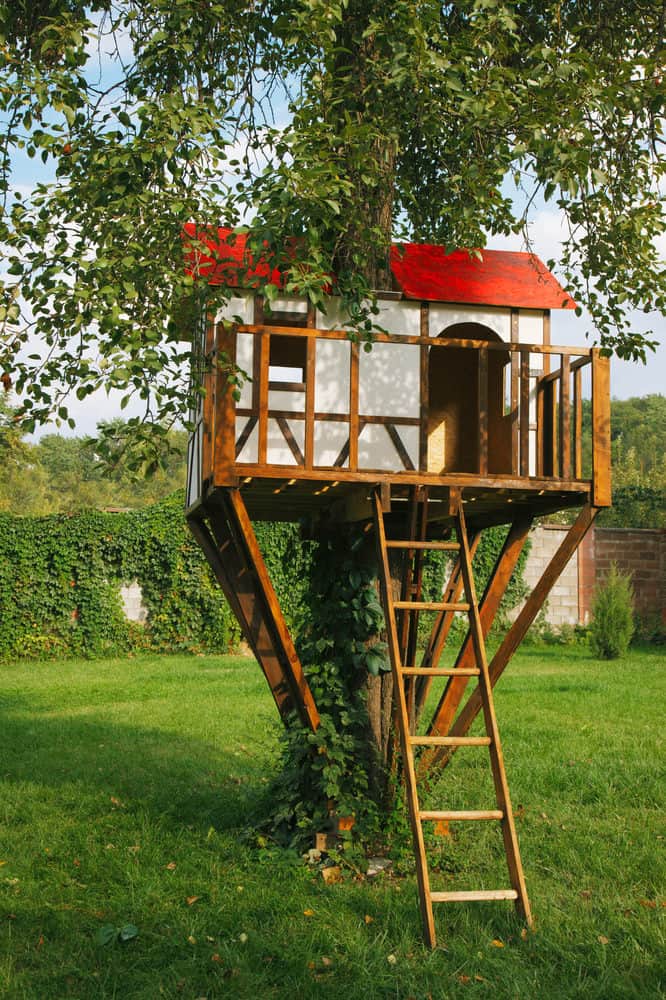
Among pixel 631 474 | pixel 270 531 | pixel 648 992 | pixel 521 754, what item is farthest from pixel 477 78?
pixel 631 474

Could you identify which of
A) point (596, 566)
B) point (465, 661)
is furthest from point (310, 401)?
point (596, 566)

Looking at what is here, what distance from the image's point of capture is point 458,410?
941 centimetres

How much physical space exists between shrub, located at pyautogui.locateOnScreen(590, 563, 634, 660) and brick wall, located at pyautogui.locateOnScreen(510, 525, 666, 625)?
160 centimetres

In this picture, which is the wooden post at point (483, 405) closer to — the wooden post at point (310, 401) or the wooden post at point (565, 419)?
the wooden post at point (565, 419)

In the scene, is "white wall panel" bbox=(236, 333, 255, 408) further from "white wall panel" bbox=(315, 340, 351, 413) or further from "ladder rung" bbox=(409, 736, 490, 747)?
"ladder rung" bbox=(409, 736, 490, 747)

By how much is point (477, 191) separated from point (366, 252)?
1.20m

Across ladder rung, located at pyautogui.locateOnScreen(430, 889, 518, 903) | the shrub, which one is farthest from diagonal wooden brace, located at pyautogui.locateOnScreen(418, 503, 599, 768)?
the shrub

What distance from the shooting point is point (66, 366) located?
588 centimetres

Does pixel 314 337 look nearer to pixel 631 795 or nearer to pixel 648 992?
pixel 648 992

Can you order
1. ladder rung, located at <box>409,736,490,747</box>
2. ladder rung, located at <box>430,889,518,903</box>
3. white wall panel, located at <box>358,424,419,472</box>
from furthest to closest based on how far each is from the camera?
white wall panel, located at <box>358,424,419,472</box> → ladder rung, located at <box>409,736,490,747</box> → ladder rung, located at <box>430,889,518,903</box>

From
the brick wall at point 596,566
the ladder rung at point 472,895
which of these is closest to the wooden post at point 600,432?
the ladder rung at point 472,895

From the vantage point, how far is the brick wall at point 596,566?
20.2 metres

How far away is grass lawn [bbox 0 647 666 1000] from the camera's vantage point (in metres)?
5.06

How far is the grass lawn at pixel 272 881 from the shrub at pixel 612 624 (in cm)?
612
